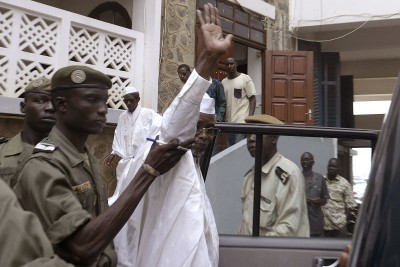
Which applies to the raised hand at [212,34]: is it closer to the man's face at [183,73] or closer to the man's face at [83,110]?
the man's face at [83,110]

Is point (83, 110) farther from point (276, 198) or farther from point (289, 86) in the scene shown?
point (289, 86)

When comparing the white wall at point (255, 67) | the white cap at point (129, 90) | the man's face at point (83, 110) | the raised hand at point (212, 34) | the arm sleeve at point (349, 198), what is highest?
the white wall at point (255, 67)

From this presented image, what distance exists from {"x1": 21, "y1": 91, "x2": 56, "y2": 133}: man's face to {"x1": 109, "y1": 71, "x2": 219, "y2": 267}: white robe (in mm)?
1028

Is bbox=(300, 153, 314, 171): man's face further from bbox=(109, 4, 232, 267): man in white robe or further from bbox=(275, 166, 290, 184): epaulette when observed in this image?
bbox=(109, 4, 232, 267): man in white robe

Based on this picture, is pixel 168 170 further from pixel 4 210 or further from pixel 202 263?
pixel 4 210

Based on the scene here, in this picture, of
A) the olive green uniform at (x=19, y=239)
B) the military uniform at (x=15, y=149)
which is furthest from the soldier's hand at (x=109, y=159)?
the olive green uniform at (x=19, y=239)

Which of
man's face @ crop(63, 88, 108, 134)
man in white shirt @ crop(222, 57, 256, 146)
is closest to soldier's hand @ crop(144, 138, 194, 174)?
man's face @ crop(63, 88, 108, 134)

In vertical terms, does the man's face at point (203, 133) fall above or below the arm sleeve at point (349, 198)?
above

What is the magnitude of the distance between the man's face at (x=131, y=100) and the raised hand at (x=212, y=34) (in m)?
5.07

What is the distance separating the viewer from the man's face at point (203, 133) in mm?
2486

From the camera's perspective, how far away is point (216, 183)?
290 centimetres

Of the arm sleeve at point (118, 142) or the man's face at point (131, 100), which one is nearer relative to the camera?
the arm sleeve at point (118, 142)

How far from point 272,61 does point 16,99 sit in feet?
18.6

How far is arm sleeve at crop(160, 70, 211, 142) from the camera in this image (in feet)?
7.00
